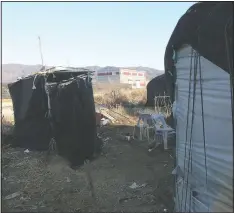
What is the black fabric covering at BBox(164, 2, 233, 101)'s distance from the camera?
3.27 metres

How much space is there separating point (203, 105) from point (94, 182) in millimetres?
3453

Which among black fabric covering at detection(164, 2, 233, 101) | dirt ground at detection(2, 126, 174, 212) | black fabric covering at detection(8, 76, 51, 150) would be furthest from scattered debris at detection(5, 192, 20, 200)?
black fabric covering at detection(164, 2, 233, 101)

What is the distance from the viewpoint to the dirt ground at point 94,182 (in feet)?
18.3

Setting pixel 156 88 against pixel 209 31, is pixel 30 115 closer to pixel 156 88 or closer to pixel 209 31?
pixel 209 31

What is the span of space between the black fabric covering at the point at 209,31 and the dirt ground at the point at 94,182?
2.49 m

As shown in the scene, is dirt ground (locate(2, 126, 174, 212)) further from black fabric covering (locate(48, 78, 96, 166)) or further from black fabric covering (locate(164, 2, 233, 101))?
black fabric covering (locate(164, 2, 233, 101))

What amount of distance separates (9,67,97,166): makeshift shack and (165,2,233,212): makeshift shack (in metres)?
3.53

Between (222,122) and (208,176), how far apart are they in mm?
653

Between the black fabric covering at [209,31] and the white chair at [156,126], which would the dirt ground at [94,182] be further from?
the black fabric covering at [209,31]

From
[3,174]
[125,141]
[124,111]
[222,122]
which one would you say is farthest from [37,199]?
[124,111]

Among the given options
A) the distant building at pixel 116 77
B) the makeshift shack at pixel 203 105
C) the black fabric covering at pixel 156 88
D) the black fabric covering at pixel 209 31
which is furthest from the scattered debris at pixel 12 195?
the distant building at pixel 116 77

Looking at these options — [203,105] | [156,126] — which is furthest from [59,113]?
[203,105]

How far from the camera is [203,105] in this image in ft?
12.7

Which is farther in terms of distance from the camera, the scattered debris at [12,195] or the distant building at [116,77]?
the distant building at [116,77]
